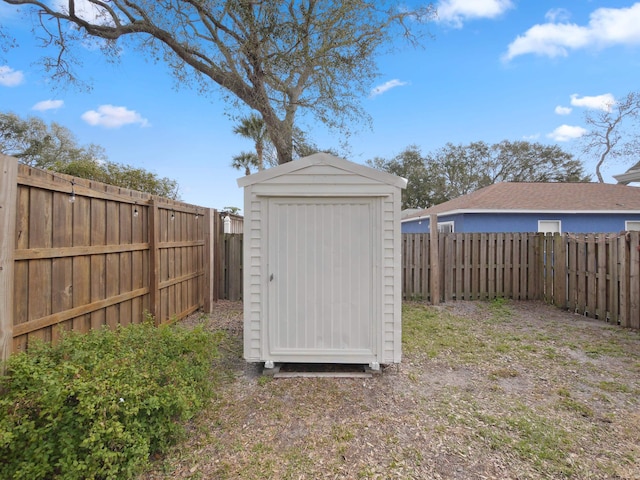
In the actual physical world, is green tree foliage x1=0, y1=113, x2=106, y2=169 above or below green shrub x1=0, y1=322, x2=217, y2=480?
above

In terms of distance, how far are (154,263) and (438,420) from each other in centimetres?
371

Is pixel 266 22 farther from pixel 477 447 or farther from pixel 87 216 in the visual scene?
pixel 477 447

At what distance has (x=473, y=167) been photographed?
79.6 ft

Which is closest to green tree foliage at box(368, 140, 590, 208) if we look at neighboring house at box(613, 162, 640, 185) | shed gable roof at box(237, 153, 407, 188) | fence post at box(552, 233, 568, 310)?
neighboring house at box(613, 162, 640, 185)

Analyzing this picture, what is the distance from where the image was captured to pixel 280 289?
138 inches

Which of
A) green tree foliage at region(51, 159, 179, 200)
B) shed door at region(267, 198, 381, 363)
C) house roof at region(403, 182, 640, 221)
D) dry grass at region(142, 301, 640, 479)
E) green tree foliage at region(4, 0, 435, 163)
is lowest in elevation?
dry grass at region(142, 301, 640, 479)

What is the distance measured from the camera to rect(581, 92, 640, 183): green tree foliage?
56.8 ft

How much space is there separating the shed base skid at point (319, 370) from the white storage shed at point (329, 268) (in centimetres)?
12

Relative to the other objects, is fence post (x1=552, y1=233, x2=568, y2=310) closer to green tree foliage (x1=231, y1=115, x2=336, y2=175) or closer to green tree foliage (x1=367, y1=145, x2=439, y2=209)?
green tree foliage (x1=231, y1=115, x2=336, y2=175)

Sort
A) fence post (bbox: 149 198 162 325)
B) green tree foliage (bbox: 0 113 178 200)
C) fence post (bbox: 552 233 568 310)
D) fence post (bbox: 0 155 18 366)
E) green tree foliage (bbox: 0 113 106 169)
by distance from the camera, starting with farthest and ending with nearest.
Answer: green tree foliage (bbox: 0 113 106 169)
green tree foliage (bbox: 0 113 178 200)
fence post (bbox: 552 233 568 310)
fence post (bbox: 149 198 162 325)
fence post (bbox: 0 155 18 366)

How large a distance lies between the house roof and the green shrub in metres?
10.3

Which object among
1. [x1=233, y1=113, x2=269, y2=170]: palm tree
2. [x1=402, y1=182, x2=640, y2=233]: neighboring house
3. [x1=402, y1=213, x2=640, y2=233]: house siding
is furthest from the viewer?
[x1=233, y1=113, x2=269, y2=170]: palm tree

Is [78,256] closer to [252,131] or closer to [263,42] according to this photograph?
[263,42]

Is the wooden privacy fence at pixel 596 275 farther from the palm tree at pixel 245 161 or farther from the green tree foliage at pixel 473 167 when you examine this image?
the green tree foliage at pixel 473 167
